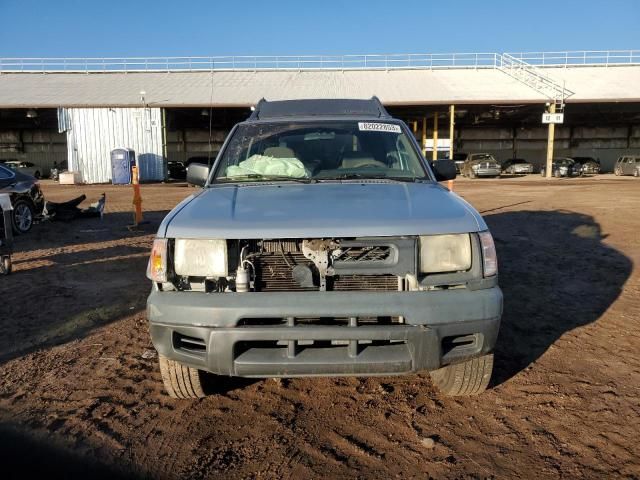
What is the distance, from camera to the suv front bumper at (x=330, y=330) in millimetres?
2521

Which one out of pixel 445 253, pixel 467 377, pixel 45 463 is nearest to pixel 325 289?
pixel 445 253

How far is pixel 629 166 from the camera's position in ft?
110

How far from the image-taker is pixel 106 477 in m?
2.44

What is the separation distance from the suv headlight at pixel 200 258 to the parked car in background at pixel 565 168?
33663 millimetres

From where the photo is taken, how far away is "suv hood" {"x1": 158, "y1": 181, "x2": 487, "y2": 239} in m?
2.61

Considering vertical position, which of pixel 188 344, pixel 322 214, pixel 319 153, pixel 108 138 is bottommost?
pixel 188 344

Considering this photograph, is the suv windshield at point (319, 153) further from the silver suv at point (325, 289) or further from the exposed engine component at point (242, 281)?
the exposed engine component at point (242, 281)

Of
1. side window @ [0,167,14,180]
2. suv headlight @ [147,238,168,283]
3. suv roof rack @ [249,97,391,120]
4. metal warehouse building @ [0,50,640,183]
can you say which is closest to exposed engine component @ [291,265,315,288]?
suv headlight @ [147,238,168,283]

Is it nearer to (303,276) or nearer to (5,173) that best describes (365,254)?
(303,276)

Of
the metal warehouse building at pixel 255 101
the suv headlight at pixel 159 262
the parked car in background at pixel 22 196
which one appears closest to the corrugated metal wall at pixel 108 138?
the metal warehouse building at pixel 255 101

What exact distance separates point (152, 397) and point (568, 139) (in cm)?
4744

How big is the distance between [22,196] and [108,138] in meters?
19.8

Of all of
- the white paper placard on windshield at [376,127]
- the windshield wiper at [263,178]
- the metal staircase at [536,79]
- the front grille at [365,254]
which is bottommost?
the front grille at [365,254]

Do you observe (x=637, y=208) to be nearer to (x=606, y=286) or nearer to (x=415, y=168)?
(x=606, y=286)
